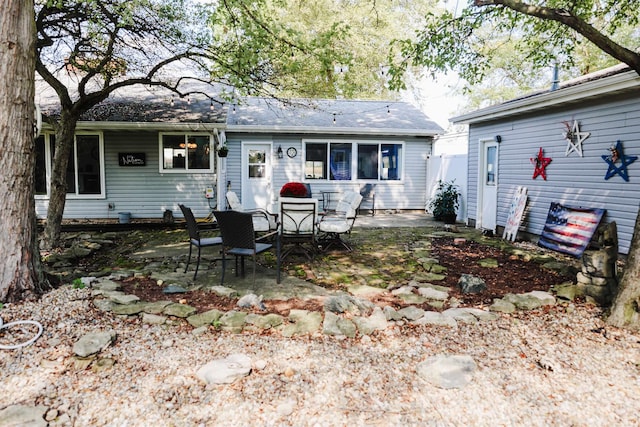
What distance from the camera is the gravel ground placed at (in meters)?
2.35

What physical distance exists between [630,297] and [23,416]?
4.54 m

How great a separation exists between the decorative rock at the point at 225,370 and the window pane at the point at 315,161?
9472mm

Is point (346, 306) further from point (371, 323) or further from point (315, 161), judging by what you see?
point (315, 161)

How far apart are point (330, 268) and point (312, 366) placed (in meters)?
2.86

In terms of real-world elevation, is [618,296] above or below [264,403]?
above

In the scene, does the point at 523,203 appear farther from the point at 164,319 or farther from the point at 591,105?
the point at 164,319

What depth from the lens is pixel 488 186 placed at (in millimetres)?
9430

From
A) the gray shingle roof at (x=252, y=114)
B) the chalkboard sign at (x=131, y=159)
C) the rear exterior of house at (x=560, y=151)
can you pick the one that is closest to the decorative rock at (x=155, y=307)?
the gray shingle roof at (x=252, y=114)

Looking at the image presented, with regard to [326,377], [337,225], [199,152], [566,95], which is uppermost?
[566,95]

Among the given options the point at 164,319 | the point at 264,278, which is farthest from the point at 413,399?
the point at 264,278

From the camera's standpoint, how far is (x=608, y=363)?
2.98m

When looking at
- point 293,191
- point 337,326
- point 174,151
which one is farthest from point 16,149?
point 174,151

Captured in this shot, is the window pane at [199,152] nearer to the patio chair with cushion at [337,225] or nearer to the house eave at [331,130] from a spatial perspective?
the house eave at [331,130]

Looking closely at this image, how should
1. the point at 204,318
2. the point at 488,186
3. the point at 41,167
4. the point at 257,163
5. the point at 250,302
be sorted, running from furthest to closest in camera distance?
1. the point at 257,163
2. the point at 41,167
3. the point at 488,186
4. the point at 250,302
5. the point at 204,318
